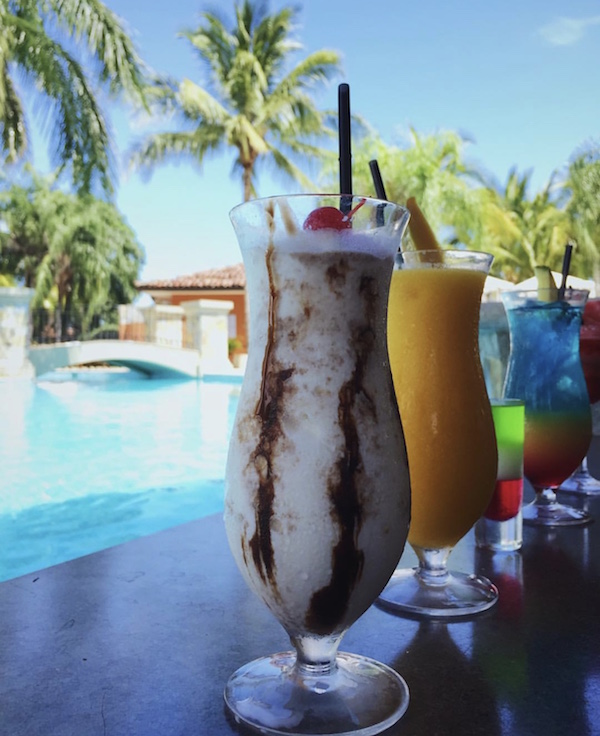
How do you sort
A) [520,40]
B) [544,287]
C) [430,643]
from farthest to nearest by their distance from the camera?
[520,40], [544,287], [430,643]

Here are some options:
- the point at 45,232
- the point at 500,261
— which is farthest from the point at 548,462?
the point at 45,232

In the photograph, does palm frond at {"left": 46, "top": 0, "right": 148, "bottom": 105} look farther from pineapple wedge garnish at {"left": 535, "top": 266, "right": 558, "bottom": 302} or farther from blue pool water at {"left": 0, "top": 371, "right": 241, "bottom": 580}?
pineapple wedge garnish at {"left": 535, "top": 266, "right": 558, "bottom": 302}

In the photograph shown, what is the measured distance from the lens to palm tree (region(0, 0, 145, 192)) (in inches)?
440

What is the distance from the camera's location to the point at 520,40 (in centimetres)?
3419

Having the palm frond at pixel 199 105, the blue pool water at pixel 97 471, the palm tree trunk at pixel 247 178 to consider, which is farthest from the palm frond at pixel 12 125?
the palm tree trunk at pixel 247 178

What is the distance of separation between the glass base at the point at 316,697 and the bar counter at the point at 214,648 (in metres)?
0.01

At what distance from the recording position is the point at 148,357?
56.3ft

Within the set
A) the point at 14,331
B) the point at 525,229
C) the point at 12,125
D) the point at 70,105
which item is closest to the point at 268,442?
the point at 70,105

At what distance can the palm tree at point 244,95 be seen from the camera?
1612cm

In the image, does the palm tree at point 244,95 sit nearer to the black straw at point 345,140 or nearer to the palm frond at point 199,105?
the palm frond at point 199,105

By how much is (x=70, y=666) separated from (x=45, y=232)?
27.3 meters

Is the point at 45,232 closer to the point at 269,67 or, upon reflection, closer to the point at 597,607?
the point at 269,67

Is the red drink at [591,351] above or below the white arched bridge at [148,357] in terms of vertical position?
above

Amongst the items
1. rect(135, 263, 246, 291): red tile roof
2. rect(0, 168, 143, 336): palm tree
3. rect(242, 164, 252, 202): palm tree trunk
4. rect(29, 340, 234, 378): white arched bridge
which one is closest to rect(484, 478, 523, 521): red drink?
rect(29, 340, 234, 378): white arched bridge
